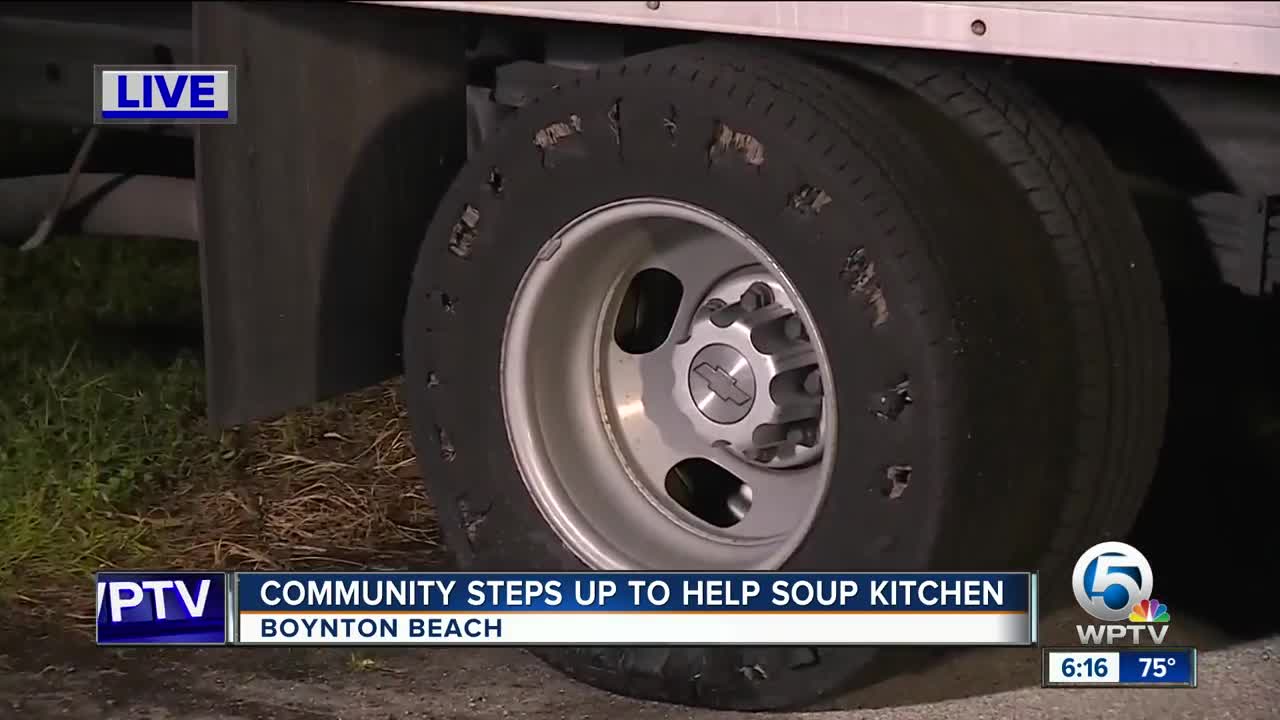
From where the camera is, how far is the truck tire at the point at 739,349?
2887mm

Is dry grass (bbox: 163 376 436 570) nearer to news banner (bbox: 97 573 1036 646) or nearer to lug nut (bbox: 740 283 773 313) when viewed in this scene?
news banner (bbox: 97 573 1036 646)

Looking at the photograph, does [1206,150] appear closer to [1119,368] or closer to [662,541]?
[1119,368]

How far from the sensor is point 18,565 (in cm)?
400

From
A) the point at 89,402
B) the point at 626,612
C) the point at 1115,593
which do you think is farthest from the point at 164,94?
the point at 1115,593

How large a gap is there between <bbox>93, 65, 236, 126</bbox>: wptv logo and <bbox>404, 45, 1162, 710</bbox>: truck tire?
0.43 meters

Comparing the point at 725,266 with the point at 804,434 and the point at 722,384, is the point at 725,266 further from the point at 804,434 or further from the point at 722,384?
the point at 804,434

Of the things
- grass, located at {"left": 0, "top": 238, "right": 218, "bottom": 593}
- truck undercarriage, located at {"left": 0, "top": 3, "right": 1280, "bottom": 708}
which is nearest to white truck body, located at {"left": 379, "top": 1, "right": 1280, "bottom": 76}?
truck undercarriage, located at {"left": 0, "top": 3, "right": 1280, "bottom": 708}

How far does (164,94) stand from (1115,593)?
6.92 feet

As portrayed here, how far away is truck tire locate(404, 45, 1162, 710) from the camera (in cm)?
289

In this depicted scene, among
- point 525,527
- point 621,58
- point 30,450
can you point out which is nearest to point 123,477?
point 30,450

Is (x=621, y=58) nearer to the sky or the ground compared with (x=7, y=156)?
nearer to the ground

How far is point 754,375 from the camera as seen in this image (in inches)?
126

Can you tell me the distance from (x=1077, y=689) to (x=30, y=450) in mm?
2431

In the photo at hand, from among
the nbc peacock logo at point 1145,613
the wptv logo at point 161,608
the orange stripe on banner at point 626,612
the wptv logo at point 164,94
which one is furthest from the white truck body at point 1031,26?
the wptv logo at point 161,608
